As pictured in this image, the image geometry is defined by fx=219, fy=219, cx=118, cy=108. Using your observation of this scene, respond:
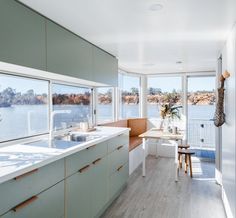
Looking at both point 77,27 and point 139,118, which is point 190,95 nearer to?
point 139,118

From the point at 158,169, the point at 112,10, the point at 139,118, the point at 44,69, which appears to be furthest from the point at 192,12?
the point at 139,118

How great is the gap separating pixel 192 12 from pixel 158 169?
3.50 meters

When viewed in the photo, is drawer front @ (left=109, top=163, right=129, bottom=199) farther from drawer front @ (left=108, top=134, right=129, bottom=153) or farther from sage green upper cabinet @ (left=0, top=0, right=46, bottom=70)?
sage green upper cabinet @ (left=0, top=0, right=46, bottom=70)

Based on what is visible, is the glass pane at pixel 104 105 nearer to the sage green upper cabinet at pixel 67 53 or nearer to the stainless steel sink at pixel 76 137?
the stainless steel sink at pixel 76 137

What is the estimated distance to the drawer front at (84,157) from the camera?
2001mm

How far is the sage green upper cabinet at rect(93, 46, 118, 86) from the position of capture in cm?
315

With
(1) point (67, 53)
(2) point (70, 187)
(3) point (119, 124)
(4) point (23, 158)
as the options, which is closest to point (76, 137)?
(2) point (70, 187)

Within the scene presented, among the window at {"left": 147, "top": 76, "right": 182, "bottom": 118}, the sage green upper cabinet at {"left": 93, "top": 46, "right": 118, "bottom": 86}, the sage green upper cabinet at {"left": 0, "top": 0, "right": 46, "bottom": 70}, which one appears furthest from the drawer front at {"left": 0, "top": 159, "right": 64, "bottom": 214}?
the window at {"left": 147, "top": 76, "right": 182, "bottom": 118}

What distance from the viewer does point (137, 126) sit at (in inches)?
224

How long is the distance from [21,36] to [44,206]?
132 cm

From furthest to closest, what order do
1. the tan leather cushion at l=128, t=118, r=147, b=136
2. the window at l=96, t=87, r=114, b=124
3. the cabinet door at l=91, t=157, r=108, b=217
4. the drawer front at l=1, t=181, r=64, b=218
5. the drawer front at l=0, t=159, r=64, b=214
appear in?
the tan leather cushion at l=128, t=118, r=147, b=136 → the window at l=96, t=87, r=114, b=124 → the cabinet door at l=91, t=157, r=108, b=217 → the drawer front at l=1, t=181, r=64, b=218 → the drawer front at l=0, t=159, r=64, b=214

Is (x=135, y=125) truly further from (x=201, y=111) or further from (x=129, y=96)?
(x=201, y=111)

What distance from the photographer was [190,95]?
5918mm

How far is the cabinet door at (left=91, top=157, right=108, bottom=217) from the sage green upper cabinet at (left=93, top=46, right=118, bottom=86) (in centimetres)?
121
